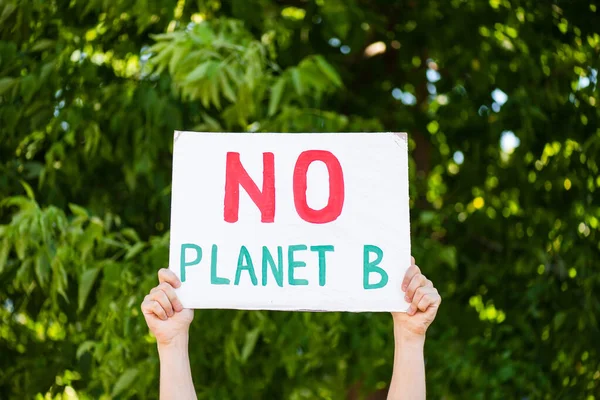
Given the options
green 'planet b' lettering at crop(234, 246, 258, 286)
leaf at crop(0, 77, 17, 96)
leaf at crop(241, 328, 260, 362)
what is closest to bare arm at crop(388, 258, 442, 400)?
green 'planet b' lettering at crop(234, 246, 258, 286)

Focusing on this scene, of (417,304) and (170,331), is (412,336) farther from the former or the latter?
(170,331)

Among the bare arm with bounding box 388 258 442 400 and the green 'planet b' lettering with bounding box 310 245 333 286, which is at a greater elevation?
the green 'planet b' lettering with bounding box 310 245 333 286

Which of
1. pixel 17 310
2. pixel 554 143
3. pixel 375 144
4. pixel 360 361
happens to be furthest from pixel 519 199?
pixel 17 310

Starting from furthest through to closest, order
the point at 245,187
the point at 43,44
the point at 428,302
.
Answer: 1. the point at 43,44
2. the point at 245,187
3. the point at 428,302

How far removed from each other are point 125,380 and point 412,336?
109cm

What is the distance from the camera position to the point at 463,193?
3.59 m

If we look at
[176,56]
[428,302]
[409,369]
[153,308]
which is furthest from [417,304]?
[176,56]

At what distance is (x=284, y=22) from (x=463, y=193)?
0.97 m

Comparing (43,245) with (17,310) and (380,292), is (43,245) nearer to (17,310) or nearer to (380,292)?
(17,310)

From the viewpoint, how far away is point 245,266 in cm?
185

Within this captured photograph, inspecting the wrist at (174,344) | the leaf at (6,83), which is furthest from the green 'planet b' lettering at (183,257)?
the leaf at (6,83)

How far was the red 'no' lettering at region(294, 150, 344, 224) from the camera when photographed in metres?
1.89

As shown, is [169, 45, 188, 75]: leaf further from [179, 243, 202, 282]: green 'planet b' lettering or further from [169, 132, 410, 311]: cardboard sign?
[179, 243, 202, 282]: green 'planet b' lettering

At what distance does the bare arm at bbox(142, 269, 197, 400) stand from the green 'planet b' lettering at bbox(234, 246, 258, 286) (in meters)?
0.12
